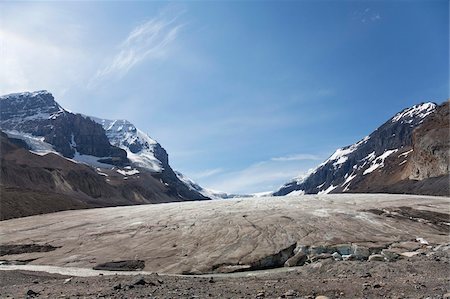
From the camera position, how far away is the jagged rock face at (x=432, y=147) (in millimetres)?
103062

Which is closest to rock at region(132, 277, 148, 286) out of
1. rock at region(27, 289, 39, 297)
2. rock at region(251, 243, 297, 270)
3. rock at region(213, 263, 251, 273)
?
rock at region(27, 289, 39, 297)

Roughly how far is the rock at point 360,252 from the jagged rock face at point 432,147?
295ft

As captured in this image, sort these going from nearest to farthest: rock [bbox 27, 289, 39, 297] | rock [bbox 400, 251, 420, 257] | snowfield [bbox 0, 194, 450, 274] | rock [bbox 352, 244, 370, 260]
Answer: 1. rock [bbox 27, 289, 39, 297]
2. rock [bbox 400, 251, 420, 257]
3. rock [bbox 352, 244, 370, 260]
4. snowfield [bbox 0, 194, 450, 274]

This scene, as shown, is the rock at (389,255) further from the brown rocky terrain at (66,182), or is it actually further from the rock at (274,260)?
the brown rocky terrain at (66,182)

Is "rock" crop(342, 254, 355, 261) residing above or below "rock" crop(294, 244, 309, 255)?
below

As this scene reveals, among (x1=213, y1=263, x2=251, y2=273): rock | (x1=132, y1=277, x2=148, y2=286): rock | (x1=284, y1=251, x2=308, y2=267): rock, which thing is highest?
(x1=132, y1=277, x2=148, y2=286): rock

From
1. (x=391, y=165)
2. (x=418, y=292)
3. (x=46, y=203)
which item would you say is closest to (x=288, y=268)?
(x=418, y=292)

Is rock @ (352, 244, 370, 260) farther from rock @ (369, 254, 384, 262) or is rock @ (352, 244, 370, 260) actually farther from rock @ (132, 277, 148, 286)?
rock @ (132, 277, 148, 286)

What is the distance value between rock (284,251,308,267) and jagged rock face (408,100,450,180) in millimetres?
91689

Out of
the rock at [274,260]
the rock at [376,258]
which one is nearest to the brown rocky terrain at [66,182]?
the rock at [274,260]

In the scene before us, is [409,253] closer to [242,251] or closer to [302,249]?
[302,249]

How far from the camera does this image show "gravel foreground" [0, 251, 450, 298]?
39.5 ft

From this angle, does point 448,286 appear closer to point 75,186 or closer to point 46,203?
point 46,203

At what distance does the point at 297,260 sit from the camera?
21375mm
